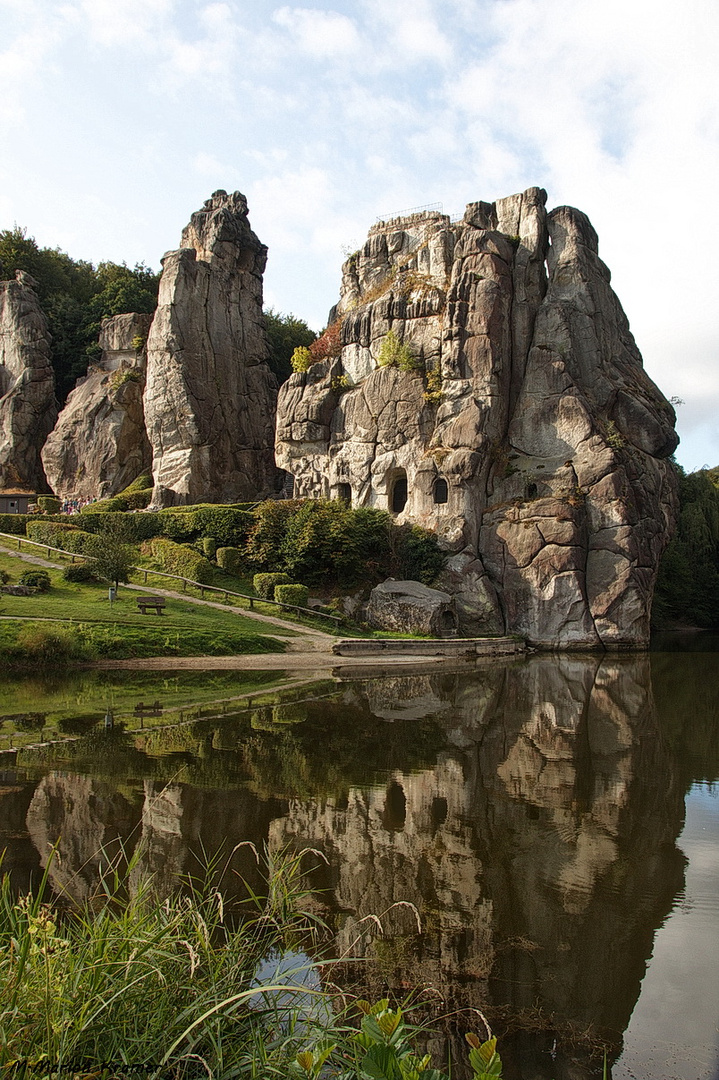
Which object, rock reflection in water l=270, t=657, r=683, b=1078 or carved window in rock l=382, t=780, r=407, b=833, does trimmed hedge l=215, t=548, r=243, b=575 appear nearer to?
rock reflection in water l=270, t=657, r=683, b=1078

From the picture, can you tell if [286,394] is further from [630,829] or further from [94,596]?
[630,829]

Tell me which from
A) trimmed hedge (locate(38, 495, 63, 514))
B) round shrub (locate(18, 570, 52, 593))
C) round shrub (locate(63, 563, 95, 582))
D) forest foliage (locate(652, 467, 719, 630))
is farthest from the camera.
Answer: forest foliage (locate(652, 467, 719, 630))

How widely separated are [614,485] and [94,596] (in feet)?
86.8

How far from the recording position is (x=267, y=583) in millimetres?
33719

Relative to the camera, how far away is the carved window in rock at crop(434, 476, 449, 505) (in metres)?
39.9

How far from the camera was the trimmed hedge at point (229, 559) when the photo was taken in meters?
36.1

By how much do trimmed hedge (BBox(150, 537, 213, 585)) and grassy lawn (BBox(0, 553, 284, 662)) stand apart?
139 inches

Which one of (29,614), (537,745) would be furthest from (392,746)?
(29,614)

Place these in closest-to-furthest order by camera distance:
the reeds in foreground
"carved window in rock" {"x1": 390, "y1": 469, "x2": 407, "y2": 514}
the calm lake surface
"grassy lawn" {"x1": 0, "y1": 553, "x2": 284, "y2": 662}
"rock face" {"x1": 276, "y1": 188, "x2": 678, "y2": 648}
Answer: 1. the reeds in foreground
2. the calm lake surface
3. "grassy lawn" {"x1": 0, "y1": 553, "x2": 284, "y2": 662}
4. "rock face" {"x1": 276, "y1": 188, "x2": 678, "y2": 648}
5. "carved window in rock" {"x1": 390, "y1": 469, "x2": 407, "y2": 514}

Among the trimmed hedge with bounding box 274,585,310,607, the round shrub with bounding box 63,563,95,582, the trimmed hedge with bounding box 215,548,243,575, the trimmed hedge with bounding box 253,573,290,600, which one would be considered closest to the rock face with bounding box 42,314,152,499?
the trimmed hedge with bounding box 215,548,243,575

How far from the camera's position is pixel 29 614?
24875mm

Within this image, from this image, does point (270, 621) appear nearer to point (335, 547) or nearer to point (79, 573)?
point (335, 547)

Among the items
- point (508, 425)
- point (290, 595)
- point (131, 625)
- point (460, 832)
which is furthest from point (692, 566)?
point (460, 832)

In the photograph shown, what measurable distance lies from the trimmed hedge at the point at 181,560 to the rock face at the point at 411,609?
26.9ft
